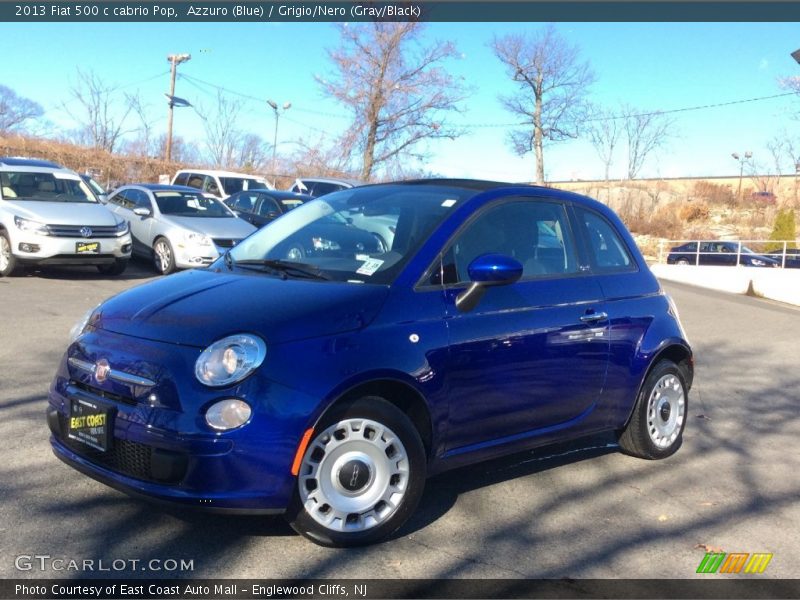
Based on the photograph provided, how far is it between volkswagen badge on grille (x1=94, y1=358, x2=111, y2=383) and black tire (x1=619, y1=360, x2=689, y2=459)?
10.9 ft

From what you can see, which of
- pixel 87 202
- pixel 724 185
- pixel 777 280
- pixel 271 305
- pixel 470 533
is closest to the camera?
pixel 271 305

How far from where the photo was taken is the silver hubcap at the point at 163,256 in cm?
1439

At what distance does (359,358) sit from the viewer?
12.5ft

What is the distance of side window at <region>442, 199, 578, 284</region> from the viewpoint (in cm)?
448

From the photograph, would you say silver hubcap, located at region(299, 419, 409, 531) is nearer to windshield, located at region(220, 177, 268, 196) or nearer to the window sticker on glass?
the window sticker on glass

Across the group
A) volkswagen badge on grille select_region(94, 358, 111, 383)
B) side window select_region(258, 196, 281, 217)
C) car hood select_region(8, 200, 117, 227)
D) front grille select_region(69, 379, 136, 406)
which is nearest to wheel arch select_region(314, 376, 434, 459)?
front grille select_region(69, 379, 136, 406)

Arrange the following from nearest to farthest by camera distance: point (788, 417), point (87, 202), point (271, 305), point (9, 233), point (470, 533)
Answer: point (271, 305)
point (470, 533)
point (788, 417)
point (9, 233)
point (87, 202)

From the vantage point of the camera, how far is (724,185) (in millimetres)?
63562

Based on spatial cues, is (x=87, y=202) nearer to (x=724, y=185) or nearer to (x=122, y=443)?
(x=122, y=443)

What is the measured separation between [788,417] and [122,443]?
5819 mm

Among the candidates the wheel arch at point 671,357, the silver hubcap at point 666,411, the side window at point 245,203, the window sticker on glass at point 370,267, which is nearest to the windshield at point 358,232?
the window sticker on glass at point 370,267

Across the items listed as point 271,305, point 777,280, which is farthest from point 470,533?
point 777,280

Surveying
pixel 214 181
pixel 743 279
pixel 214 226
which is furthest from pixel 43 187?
pixel 743 279

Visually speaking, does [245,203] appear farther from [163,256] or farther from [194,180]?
[194,180]
